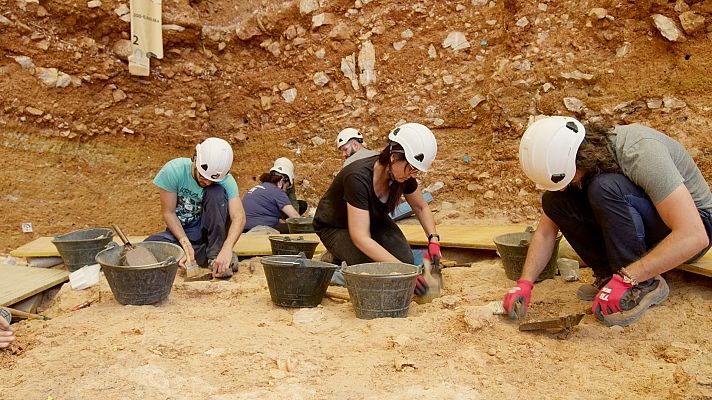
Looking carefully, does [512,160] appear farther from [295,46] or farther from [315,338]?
[315,338]

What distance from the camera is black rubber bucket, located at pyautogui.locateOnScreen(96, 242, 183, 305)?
3.71 meters

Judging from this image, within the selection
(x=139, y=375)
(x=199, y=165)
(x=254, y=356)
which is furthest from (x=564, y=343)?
(x=199, y=165)

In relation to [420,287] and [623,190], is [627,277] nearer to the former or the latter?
[623,190]

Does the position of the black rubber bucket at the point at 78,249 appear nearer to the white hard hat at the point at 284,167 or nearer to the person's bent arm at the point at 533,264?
the white hard hat at the point at 284,167

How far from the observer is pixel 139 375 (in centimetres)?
258

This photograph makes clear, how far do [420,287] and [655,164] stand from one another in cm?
155

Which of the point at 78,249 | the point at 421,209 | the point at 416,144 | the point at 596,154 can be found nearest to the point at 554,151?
the point at 596,154

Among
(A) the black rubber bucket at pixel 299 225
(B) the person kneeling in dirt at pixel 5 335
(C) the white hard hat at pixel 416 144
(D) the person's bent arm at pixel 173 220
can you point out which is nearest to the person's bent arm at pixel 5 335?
(B) the person kneeling in dirt at pixel 5 335

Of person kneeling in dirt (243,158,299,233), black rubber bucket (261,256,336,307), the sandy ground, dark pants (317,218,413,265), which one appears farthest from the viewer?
person kneeling in dirt (243,158,299,233)

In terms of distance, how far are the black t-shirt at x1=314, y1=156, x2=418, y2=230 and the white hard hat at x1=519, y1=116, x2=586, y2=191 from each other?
106cm

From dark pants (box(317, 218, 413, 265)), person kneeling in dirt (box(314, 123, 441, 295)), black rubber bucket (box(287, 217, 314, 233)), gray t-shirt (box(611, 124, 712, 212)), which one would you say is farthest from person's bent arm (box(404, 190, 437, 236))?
black rubber bucket (box(287, 217, 314, 233))

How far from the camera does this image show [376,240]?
14.2ft

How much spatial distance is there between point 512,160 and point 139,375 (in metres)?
5.46

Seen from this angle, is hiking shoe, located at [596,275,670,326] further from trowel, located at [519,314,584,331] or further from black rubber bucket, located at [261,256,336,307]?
black rubber bucket, located at [261,256,336,307]
